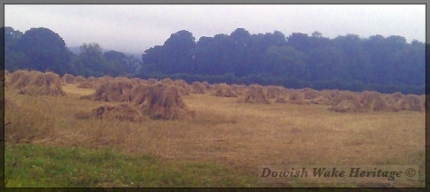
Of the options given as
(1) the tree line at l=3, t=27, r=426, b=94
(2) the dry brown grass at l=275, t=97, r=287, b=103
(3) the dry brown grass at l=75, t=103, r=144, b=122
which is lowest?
(3) the dry brown grass at l=75, t=103, r=144, b=122

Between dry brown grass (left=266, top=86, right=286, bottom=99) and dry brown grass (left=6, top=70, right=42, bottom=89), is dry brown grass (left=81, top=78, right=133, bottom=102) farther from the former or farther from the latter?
dry brown grass (left=266, top=86, right=286, bottom=99)

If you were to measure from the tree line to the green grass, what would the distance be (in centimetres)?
2452

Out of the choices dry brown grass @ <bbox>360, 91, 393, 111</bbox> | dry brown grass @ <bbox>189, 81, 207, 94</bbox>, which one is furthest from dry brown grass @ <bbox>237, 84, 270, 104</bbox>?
dry brown grass @ <bbox>189, 81, 207, 94</bbox>

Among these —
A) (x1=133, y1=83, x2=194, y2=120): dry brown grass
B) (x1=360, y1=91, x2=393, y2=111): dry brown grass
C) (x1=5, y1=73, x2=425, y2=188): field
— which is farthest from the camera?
(x1=360, y1=91, x2=393, y2=111): dry brown grass

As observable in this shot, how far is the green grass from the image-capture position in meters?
6.25

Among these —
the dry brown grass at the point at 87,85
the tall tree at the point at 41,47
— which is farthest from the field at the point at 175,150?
the dry brown grass at the point at 87,85

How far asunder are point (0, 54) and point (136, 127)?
254 inches

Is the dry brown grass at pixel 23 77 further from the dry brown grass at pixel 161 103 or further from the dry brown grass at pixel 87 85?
the dry brown grass at pixel 87 85

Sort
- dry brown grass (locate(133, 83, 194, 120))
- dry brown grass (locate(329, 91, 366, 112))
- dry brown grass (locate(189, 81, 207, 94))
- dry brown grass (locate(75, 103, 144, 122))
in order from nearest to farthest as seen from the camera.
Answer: dry brown grass (locate(75, 103, 144, 122)) → dry brown grass (locate(133, 83, 194, 120)) → dry brown grass (locate(329, 91, 366, 112)) → dry brown grass (locate(189, 81, 207, 94))

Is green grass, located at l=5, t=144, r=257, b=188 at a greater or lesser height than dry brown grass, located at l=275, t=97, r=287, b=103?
lesser

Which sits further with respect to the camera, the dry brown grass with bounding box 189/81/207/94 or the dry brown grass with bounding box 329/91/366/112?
the dry brown grass with bounding box 189/81/207/94

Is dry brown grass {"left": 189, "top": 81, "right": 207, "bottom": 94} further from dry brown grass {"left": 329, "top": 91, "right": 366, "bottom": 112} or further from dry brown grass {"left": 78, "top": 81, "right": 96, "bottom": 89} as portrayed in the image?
dry brown grass {"left": 329, "top": 91, "right": 366, "bottom": 112}

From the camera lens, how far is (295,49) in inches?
1540

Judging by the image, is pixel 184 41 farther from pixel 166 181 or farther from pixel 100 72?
pixel 166 181
